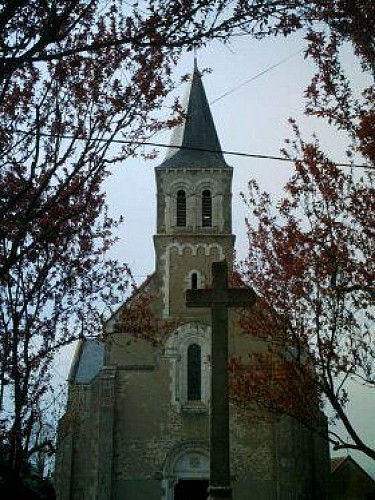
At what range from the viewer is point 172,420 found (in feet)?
73.5

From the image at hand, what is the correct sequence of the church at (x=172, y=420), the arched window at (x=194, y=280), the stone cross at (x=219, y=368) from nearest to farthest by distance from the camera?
the stone cross at (x=219, y=368) < the church at (x=172, y=420) < the arched window at (x=194, y=280)

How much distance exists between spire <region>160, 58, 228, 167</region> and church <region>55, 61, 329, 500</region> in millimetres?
2469

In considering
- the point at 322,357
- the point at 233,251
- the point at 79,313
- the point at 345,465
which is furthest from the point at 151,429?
the point at 345,465

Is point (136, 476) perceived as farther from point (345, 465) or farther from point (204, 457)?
point (345, 465)

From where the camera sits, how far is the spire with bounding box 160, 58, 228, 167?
26891 mm

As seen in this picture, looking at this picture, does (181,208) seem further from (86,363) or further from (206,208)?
(86,363)

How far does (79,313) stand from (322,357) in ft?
17.1

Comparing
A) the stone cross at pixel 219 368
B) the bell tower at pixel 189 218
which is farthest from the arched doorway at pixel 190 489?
the stone cross at pixel 219 368

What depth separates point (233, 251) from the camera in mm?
25016

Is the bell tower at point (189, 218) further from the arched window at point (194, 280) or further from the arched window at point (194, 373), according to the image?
the arched window at point (194, 373)

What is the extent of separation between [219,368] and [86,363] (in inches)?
890

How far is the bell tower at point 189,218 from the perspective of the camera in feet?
80.4

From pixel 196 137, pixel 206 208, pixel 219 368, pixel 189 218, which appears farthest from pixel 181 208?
pixel 219 368

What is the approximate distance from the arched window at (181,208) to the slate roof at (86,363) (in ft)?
20.5
